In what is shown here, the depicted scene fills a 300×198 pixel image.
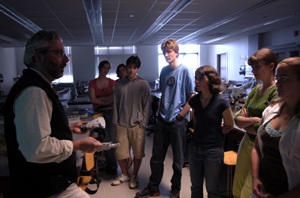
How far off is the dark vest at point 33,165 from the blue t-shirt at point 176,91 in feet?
4.79

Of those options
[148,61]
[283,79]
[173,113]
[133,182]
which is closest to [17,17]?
[133,182]

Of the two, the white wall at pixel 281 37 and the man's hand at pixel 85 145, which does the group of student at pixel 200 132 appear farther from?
the white wall at pixel 281 37

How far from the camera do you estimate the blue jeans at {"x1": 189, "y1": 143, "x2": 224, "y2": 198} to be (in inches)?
75.9

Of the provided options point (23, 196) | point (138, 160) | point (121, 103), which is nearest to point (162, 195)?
point (138, 160)

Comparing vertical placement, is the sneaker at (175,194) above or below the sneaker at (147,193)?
above

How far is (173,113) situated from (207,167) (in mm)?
703

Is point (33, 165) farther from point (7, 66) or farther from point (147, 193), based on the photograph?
point (7, 66)

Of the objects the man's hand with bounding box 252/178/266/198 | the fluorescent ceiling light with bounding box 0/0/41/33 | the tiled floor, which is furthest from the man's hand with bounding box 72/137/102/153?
the fluorescent ceiling light with bounding box 0/0/41/33

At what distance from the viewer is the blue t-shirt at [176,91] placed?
2.50 meters

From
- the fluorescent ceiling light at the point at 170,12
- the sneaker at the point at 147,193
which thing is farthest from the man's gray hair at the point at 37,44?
the fluorescent ceiling light at the point at 170,12

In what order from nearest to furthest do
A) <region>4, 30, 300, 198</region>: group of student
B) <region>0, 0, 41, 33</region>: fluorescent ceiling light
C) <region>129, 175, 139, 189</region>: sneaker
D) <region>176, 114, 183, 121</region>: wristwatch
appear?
1. <region>4, 30, 300, 198</region>: group of student
2. <region>176, 114, 183, 121</region>: wristwatch
3. <region>129, 175, 139, 189</region>: sneaker
4. <region>0, 0, 41, 33</region>: fluorescent ceiling light

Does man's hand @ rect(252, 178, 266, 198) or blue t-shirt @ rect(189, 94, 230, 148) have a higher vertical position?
blue t-shirt @ rect(189, 94, 230, 148)

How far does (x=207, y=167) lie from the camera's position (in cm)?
195

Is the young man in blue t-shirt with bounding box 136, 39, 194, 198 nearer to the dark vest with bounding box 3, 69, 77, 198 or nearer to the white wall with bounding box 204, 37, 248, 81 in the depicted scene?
the dark vest with bounding box 3, 69, 77, 198
